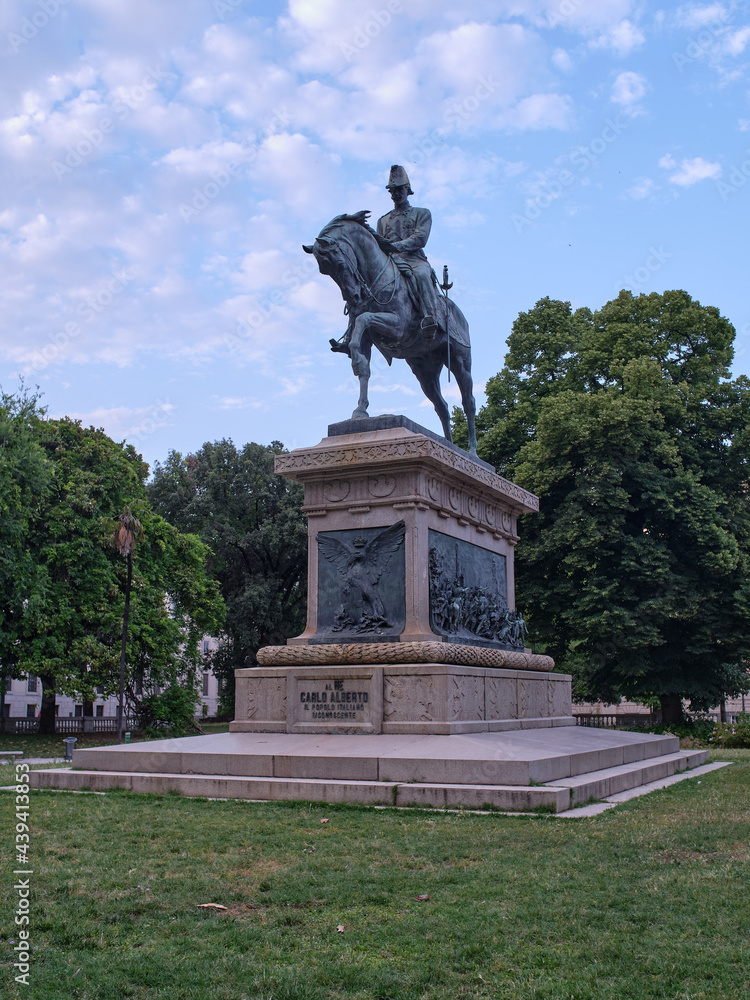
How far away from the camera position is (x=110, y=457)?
40.4 m

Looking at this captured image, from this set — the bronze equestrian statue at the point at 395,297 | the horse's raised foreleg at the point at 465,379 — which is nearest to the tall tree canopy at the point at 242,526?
the horse's raised foreleg at the point at 465,379

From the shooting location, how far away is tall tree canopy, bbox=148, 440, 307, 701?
50.1 metres

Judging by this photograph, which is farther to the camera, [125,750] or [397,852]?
[125,750]

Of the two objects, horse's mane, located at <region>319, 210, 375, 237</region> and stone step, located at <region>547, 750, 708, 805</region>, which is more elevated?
horse's mane, located at <region>319, 210, 375, 237</region>

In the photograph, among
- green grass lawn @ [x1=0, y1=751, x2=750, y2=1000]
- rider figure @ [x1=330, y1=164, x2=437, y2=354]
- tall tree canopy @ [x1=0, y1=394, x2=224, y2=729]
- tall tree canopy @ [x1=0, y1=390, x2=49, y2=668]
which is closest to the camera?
green grass lawn @ [x1=0, y1=751, x2=750, y2=1000]

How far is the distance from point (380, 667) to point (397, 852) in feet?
19.3

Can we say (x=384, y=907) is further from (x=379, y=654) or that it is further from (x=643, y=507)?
(x=643, y=507)

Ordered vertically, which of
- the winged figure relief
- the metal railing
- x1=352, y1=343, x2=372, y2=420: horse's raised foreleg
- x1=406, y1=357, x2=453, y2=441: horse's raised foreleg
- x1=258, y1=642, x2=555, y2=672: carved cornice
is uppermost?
x1=406, y1=357, x2=453, y2=441: horse's raised foreleg

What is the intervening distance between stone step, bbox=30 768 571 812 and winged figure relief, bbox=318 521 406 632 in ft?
12.2

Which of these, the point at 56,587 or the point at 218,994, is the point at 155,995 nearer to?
the point at 218,994

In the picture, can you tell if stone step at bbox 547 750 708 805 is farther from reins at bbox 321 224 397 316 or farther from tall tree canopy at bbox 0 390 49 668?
tall tree canopy at bbox 0 390 49 668

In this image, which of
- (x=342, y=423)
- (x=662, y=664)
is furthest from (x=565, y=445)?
(x=342, y=423)

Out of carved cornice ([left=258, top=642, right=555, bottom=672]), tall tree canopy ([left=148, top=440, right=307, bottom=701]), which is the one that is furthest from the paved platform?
tall tree canopy ([left=148, top=440, right=307, bottom=701])

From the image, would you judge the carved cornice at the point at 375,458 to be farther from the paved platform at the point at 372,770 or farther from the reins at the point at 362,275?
the paved platform at the point at 372,770
